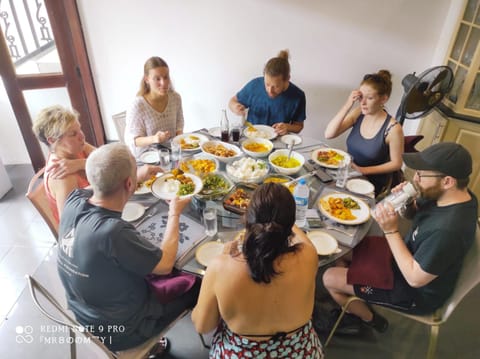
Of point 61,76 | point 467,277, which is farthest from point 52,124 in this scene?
point 467,277

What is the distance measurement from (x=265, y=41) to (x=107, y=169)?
2631 mm

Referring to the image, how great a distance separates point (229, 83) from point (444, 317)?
9.74 ft

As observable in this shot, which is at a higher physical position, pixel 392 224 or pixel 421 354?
pixel 392 224

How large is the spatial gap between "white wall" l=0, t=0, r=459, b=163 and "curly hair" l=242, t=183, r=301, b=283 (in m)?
2.68

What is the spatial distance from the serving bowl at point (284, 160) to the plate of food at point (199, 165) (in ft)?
1.28

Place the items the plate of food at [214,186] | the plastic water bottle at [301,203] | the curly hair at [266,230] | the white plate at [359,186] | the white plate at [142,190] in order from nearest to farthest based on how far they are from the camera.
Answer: the curly hair at [266,230] < the plastic water bottle at [301,203] < the plate of food at [214,186] < the white plate at [142,190] < the white plate at [359,186]

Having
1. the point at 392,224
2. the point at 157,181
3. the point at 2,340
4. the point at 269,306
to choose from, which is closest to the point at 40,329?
the point at 2,340

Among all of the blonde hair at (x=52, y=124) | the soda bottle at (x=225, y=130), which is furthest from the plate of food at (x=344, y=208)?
the blonde hair at (x=52, y=124)

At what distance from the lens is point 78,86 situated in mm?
3562

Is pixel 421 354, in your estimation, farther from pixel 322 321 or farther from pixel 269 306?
pixel 269 306

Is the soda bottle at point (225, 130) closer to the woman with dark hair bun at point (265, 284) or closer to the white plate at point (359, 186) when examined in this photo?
the white plate at point (359, 186)

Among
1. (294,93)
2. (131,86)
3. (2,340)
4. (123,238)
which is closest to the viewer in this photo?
(123,238)

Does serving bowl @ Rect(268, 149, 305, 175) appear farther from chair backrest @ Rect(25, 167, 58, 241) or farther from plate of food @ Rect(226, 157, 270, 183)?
chair backrest @ Rect(25, 167, 58, 241)

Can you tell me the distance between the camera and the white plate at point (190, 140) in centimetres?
242
